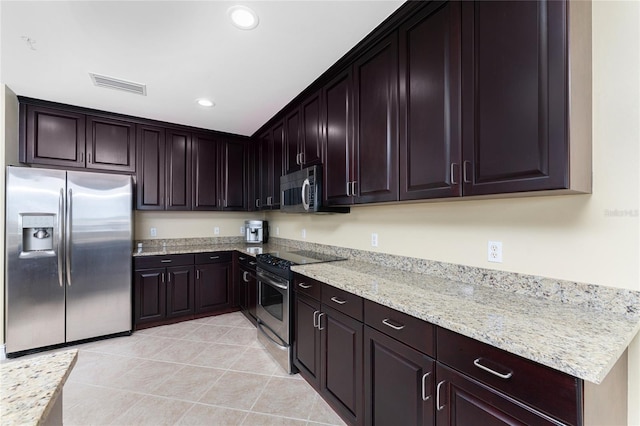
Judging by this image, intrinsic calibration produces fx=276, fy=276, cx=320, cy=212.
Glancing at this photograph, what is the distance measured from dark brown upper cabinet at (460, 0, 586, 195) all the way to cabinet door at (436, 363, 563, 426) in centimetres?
79

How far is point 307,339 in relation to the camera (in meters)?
2.10

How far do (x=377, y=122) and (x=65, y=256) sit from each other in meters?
3.27

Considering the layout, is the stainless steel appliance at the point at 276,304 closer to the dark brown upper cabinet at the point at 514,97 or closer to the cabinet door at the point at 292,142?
the cabinet door at the point at 292,142

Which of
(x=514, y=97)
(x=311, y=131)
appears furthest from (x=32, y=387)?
(x=311, y=131)

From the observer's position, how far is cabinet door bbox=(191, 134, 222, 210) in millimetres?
3830

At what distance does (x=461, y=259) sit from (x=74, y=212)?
140 inches

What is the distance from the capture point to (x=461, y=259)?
67.1 inches

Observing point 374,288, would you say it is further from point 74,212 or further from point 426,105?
point 74,212

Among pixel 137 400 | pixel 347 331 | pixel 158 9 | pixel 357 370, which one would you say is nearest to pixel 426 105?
pixel 347 331

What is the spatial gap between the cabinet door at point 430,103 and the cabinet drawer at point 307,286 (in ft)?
2.86

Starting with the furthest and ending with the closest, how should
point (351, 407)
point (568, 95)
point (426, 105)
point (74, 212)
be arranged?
point (74, 212)
point (351, 407)
point (426, 105)
point (568, 95)

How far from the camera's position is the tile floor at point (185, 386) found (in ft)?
6.06

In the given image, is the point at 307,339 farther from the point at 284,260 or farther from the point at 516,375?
the point at 516,375

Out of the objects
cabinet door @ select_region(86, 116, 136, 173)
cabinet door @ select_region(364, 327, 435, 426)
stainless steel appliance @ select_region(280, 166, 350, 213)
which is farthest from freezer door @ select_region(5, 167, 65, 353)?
cabinet door @ select_region(364, 327, 435, 426)
